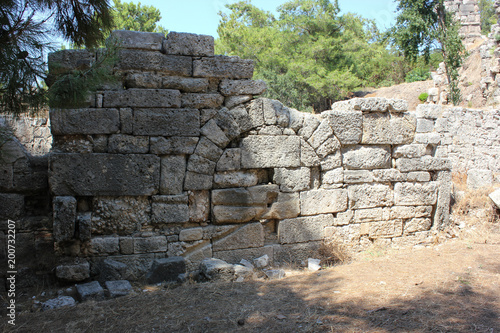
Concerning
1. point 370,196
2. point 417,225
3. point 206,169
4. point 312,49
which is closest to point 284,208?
point 206,169

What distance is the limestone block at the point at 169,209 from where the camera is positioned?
4.86 meters

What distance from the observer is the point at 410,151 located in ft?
20.2

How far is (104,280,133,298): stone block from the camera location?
13.6 feet

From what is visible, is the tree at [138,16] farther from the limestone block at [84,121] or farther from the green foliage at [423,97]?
the limestone block at [84,121]

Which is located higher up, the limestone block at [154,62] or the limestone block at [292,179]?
the limestone block at [154,62]

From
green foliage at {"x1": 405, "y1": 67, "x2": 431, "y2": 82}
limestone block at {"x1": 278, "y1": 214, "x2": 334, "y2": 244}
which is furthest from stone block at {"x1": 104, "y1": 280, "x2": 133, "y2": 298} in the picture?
green foliage at {"x1": 405, "y1": 67, "x2": 431, "y2": 82}

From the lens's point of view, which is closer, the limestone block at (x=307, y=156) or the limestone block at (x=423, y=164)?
the limestone block at (x=307, y=156)

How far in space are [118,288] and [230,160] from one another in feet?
6.65

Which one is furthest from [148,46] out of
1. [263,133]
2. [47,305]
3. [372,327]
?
[372,327]

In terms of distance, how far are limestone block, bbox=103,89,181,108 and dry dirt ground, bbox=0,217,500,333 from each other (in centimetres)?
214

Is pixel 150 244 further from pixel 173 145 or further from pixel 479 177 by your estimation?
pixel 479 177

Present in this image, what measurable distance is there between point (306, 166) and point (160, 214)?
213cm

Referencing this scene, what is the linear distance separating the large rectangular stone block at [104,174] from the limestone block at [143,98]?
24.1 inches

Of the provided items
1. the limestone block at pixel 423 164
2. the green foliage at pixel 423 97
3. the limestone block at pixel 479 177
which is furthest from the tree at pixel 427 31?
the limestone block at pixel 423 164
